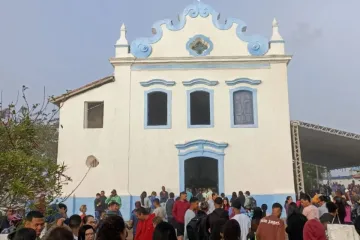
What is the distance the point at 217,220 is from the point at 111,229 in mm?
2748

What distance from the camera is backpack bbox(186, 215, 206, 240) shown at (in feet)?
25.9

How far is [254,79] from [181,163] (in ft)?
14.7

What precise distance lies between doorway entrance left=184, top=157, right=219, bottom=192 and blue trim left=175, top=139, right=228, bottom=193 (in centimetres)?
29

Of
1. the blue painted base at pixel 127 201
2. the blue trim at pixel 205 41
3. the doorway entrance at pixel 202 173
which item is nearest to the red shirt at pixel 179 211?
the blue painted base at pixel 127 201

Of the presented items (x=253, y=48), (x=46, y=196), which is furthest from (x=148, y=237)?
(x=253, y=48)

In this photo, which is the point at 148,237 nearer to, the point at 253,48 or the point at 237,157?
the point at 237,157

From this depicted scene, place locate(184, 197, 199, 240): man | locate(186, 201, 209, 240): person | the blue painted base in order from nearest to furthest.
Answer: locate(186, 201, 209, 240): person
locate(184, 197, 199, 240): man
the blue painted base

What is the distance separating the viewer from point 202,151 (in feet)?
56.2

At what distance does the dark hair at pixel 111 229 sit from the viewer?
12.7 ft

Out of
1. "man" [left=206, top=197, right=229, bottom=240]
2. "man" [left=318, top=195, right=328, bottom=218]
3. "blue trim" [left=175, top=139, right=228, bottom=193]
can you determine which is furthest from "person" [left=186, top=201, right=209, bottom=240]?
"blue trim" [left=175, top=139, right=228, bottom=193]

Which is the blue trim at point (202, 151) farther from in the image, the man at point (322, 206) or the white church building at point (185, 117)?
the man at point (322, 206)

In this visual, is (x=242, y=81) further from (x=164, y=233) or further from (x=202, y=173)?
(x=164, y=233)

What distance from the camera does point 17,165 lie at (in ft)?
19.9

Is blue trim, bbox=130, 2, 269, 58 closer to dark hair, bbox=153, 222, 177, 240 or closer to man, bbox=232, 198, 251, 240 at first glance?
man, bbox=232, 198, 251, 240
